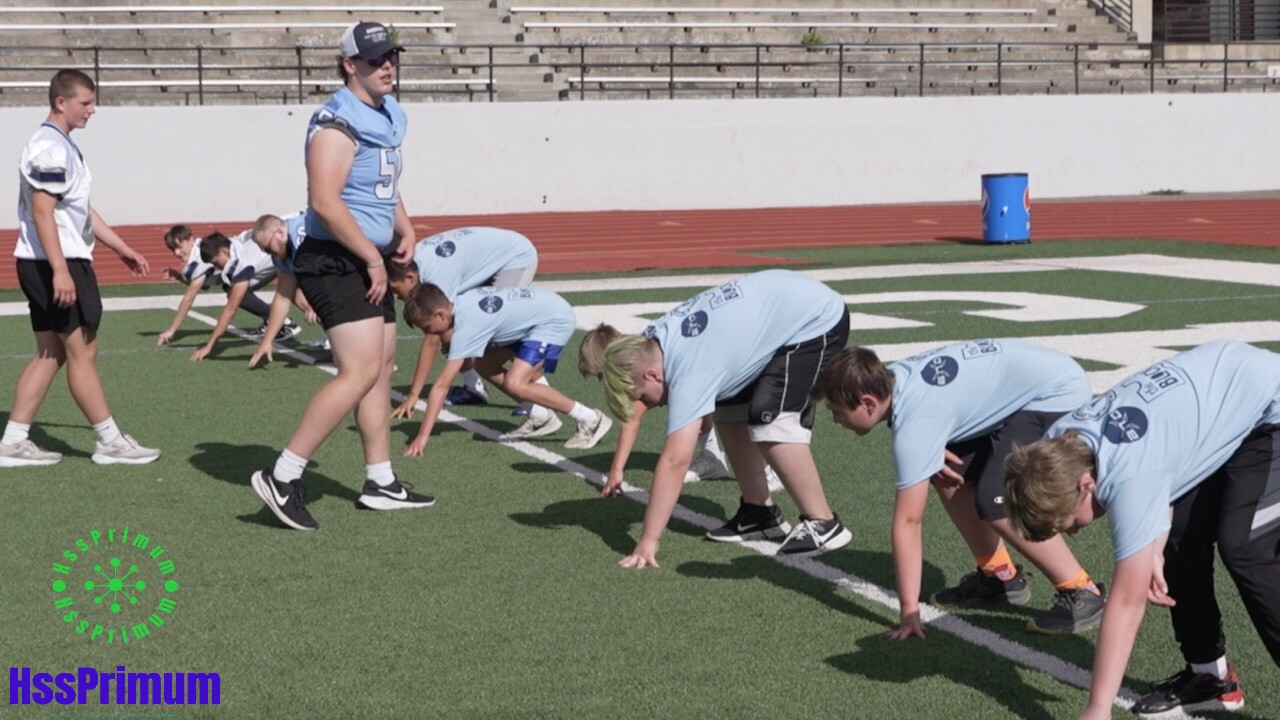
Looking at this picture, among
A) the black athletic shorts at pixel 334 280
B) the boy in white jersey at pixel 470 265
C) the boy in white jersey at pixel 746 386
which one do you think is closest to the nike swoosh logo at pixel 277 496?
the black athletic shorts at pixel 334 280

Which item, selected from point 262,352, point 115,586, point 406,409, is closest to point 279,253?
point 262,352

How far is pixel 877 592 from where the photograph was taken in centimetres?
546

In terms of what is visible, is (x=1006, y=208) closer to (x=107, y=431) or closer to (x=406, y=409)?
(x=406, y=409)

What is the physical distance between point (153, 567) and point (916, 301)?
9.25m

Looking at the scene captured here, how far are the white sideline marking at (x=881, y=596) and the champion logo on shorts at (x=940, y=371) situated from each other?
80cm

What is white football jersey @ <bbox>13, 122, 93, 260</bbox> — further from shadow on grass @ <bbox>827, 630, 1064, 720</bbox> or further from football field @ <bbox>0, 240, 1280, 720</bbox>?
shadow on grass @ <bbox>827, 630, 1064, 720</bbox>

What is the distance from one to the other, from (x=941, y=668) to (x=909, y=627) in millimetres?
154

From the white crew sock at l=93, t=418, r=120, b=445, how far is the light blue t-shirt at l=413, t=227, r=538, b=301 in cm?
189

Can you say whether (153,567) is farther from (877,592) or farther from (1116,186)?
(1116,186)

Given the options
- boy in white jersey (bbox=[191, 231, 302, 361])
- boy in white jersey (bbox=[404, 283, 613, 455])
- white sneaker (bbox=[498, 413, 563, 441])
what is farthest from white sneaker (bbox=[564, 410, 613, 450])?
boy in white jersey (bbox=[191, 231, 302, 361])

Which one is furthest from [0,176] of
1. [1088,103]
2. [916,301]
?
[1088,103]

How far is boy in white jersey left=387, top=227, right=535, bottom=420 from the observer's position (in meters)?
9.03

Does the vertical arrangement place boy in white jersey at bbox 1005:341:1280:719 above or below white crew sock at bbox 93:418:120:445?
above

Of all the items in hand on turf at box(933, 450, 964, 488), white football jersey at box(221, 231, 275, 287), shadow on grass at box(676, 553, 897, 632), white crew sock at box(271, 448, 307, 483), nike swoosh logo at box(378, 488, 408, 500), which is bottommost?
shadow on grass at box(676, 553, 897, 632)
